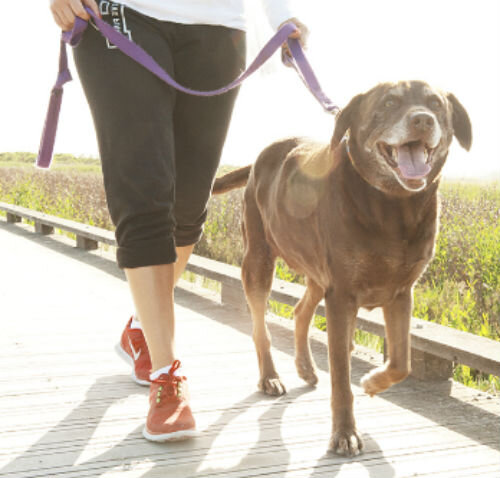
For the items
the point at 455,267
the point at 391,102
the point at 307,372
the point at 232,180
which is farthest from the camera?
the point at 455,267

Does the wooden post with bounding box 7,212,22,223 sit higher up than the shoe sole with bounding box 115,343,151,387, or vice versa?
the shoe sole with bounding box 115,343,151,387

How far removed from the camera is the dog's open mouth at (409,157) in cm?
230

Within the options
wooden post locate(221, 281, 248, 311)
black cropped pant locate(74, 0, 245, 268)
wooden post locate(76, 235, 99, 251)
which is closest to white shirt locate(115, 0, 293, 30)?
black cropped pant locate(74, 0, 245, 268)

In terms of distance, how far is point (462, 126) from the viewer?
2.56 m

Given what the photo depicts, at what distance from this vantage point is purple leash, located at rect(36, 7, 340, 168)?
2.53m

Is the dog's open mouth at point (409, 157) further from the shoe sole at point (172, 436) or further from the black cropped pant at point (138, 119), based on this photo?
the shoe sole at point (172, 436)

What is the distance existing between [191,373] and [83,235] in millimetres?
4678

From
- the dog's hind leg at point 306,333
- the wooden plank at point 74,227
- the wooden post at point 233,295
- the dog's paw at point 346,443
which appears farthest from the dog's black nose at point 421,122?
the wooden plank at point 74,227

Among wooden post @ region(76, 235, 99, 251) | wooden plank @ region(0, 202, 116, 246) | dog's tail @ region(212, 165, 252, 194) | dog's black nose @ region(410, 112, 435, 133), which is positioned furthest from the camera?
wooden post @ region(76, 235, 99, 251)

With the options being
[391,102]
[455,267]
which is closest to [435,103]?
[391,102]

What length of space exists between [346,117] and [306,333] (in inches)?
45.9

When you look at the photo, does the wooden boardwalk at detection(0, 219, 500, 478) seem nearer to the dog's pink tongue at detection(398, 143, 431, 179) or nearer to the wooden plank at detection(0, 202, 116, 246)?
the dog's pink tongue at detection(398, 143, 431, 179)

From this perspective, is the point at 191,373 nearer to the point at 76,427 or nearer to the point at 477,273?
the point at 76,427

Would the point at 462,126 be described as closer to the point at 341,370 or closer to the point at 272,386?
the point at 341,370
